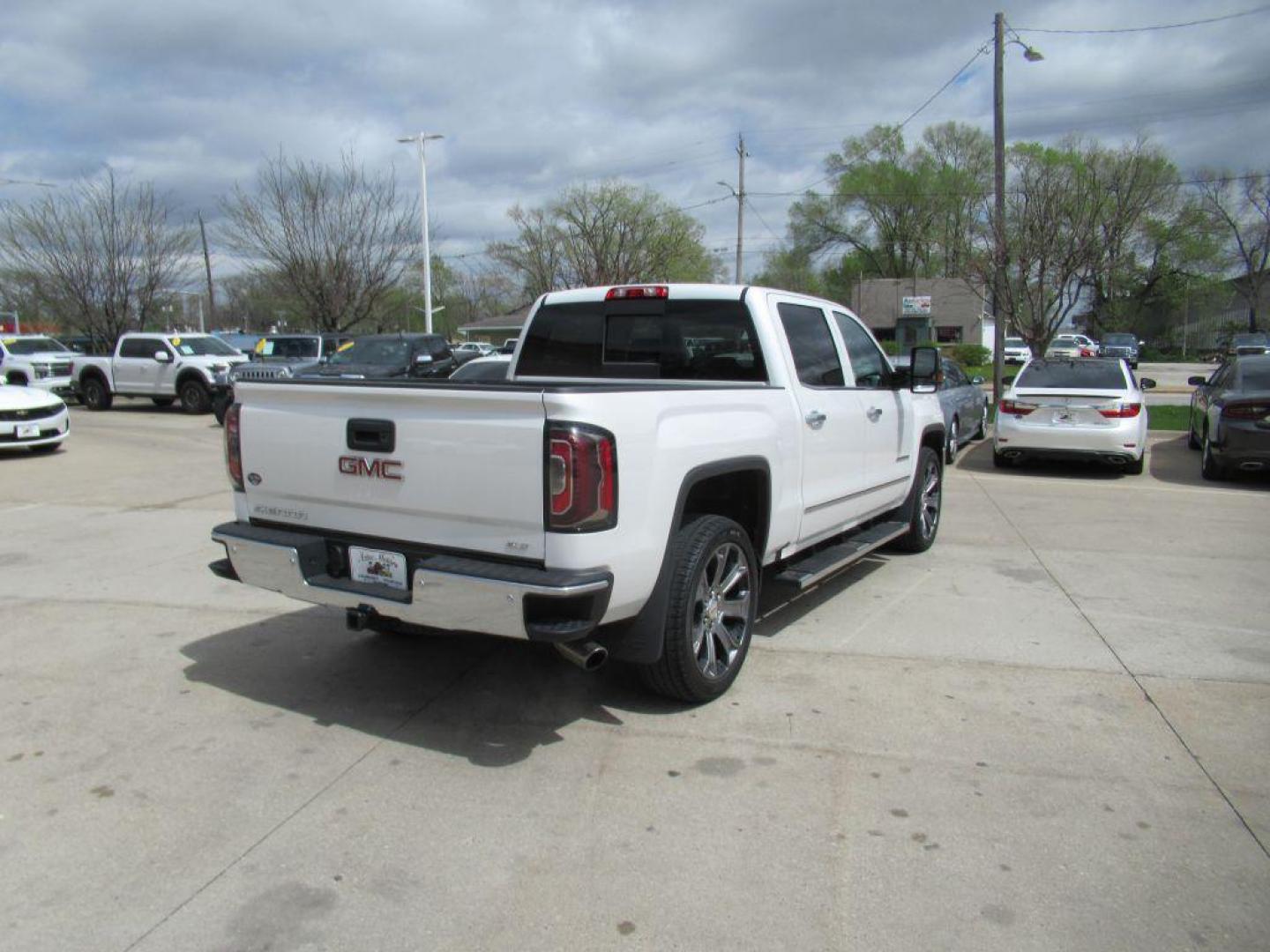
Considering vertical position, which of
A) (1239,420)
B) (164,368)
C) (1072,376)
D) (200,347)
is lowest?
(1239,420)

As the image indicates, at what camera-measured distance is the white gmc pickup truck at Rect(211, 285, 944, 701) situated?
3.51m

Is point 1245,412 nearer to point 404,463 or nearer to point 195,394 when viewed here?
point 404,463

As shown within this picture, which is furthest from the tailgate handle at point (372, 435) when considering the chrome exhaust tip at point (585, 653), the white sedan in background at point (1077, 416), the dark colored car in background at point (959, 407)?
the white sedan in background at point (1077, 416)

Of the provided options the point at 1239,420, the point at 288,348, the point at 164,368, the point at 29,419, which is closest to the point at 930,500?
the point at 1239,420

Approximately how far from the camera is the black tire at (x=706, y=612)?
13.2 feet

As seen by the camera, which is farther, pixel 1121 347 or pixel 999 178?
pixel 1121 347

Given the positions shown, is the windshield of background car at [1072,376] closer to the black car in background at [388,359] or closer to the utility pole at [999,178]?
the utility pole at [999,178]

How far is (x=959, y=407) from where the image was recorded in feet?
44.9

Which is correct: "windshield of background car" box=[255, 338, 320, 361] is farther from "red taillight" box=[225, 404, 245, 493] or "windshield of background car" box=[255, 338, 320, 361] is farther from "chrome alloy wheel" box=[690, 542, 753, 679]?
"chrome alloy wheel" box=[690, 542, 753, 679]

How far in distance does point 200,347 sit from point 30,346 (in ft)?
26.4

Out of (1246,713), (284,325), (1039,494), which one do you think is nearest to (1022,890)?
(1246,713)

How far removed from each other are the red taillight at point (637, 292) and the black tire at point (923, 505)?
2736mm

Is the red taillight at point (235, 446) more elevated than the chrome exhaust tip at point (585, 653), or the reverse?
the red taillight at point (235, 446)

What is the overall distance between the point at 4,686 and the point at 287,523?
5.77 feet
